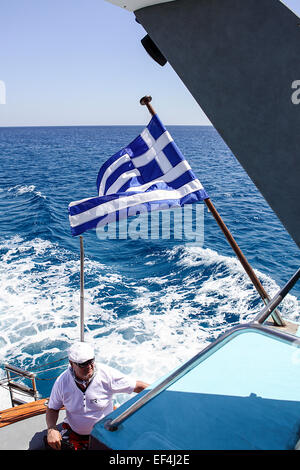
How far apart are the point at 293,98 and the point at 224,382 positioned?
5.42 ft

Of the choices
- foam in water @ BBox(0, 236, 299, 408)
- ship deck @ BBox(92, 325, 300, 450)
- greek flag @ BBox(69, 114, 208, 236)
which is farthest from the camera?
foam in water @ BBox(0, 236, 299, 408)

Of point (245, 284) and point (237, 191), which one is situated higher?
point (237, 191)

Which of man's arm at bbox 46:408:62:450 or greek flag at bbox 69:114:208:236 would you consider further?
greek flag at bbox 69:114:208:236

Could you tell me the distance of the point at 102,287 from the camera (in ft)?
36.2

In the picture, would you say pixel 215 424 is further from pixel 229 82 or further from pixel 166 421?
pixel 229 82

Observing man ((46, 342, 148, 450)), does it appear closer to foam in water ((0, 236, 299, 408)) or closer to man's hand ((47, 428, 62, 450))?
man's hand ((47, 428, 62, 450))

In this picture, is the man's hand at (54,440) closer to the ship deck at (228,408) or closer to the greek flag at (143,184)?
the ship deck at (228,408)

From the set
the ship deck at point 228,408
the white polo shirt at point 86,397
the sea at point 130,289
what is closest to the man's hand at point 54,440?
the white polo shirt at point 86,397

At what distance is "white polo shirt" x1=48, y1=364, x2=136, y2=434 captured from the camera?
9.12 ft

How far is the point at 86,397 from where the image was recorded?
9.08 ft

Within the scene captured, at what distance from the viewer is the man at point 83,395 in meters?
2.75

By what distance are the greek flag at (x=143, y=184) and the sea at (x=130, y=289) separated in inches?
80.4

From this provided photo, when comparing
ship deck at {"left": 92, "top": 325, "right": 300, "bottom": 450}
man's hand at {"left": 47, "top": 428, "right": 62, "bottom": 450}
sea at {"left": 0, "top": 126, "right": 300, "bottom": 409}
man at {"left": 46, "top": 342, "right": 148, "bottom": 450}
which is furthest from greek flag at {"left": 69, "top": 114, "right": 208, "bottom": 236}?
ship deck at {"left": 92, "top": 325, "right": 300, "bottom": 450}

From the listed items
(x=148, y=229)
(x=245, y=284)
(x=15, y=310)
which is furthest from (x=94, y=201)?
(x=148, y=229)
